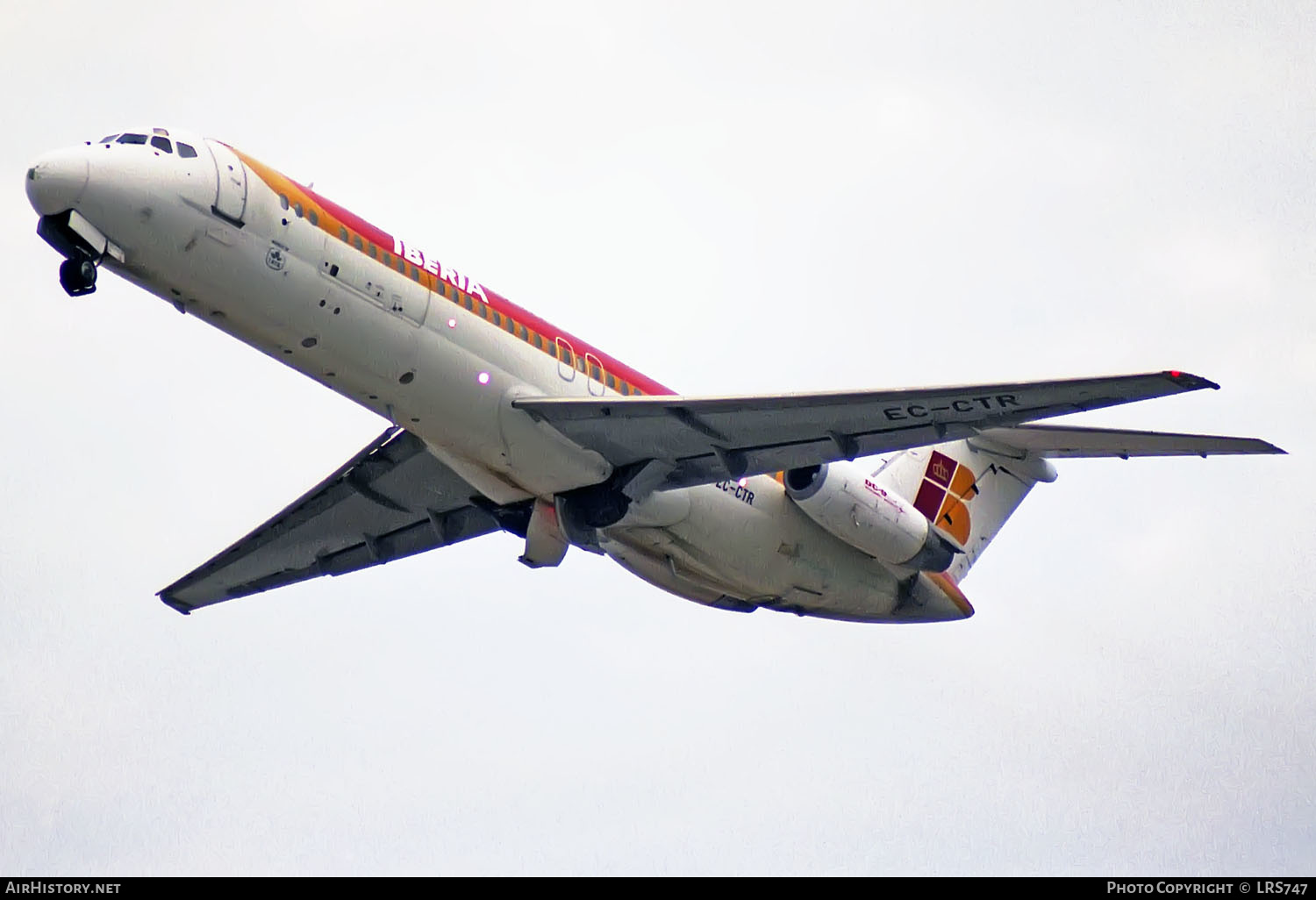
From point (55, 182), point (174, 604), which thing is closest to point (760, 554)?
point (174, 604)

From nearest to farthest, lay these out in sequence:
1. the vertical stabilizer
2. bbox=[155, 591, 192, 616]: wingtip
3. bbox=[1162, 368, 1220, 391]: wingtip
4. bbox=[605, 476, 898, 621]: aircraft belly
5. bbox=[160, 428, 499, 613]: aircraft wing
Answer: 1. bbox=[1162, 368, 1220, 391]: wingtip
2. bbox=[605, 476, 898, 621]: aircraft belly
3. bbox=[160, 428, 499, 613]: aircraft wing
4. the vertical stabilizer
5. bbox=[155, 591, 192, 616]: wingtip

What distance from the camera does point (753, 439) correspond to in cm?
2361

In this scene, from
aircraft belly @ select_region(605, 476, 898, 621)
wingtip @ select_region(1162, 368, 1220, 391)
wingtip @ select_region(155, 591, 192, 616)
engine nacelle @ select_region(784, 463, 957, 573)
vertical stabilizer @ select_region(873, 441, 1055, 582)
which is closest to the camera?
wingtip @ select_region(1162, 368, 1220, 391)

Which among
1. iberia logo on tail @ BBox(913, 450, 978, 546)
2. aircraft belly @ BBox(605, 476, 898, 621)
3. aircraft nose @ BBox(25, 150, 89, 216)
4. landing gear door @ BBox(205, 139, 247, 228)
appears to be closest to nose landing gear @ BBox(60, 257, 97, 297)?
aircraft nose @ BBox(25, 150, 89, 216)

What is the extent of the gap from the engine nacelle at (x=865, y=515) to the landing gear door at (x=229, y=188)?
8.03m

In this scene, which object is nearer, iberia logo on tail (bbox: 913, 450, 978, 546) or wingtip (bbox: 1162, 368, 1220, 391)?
wingtip (bbox: 1162, 368, 1220, 391)

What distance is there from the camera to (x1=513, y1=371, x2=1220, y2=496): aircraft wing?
21812 mm

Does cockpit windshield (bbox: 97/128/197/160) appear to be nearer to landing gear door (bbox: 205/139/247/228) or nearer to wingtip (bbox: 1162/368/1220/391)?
landing gear door (bbox: 205/139/247/228)

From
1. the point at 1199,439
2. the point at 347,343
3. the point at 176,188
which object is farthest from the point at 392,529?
the point at 1199,439

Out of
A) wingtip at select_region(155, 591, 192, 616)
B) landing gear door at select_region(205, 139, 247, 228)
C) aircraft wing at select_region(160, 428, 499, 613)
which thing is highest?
landing gear door at select_region(205, 139, 247, 228)

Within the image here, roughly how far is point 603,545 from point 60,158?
8.84 metres

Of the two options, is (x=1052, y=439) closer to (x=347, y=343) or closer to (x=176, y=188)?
(x=347, y=343)

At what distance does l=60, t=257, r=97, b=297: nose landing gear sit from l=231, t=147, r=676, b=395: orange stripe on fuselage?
232cm

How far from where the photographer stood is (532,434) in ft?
77.0
